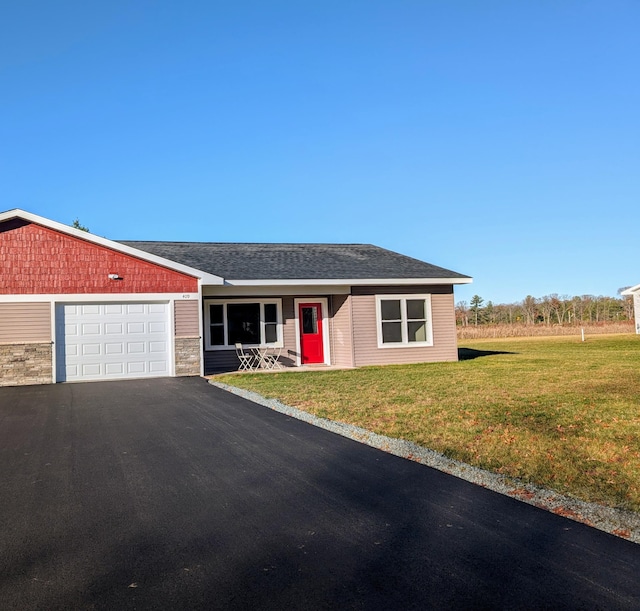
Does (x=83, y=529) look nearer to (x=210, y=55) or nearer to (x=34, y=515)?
(x=34, y=515)

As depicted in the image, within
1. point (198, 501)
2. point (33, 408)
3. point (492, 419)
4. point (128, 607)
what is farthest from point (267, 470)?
point (33, 408)

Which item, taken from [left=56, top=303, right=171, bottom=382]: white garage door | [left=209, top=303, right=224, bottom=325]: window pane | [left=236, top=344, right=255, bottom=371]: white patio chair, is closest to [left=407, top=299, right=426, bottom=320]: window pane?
[left=236, top=344, right=255, bottom=371]: white patio chair

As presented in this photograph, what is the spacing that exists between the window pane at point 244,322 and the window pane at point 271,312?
0.26m

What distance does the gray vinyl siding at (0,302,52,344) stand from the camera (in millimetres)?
12797

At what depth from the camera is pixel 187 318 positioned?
46.7 feet

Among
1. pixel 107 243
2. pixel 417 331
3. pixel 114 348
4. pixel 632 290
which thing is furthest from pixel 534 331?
pixel 107 243

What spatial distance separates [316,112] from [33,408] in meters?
14.0

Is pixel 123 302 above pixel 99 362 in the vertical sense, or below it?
above

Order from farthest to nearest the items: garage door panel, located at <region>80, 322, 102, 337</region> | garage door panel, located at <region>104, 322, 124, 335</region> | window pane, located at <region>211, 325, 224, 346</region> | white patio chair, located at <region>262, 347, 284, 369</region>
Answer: window pane, located at <region>211, 325, 224, 346</region> → white patio chair, located at <region>262, 347, 284, 369</region> → garage door panel, located at <region>104, 322, 124, 335</region> → garage door panel, located at <region>80, 322, 102, 337</region>

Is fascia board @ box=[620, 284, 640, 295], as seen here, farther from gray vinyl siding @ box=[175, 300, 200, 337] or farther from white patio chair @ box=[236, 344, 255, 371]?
gray vinyl siding @ box=[175, 300, 200, 337]

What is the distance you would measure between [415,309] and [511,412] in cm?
945

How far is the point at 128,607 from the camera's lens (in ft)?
8.41

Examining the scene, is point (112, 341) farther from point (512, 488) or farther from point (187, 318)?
point (512, 488)

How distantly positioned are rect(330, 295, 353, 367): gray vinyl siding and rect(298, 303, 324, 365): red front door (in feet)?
1.41
